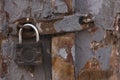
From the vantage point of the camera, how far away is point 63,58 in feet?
3.53

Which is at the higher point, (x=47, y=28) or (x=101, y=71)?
(x=47, y=28)

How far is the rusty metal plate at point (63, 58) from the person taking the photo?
1.06m

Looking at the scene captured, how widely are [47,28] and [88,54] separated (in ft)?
0.60

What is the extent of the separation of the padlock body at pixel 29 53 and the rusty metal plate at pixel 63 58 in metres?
0.06

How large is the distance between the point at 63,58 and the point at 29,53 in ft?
0.41

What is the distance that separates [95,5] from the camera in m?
1.12

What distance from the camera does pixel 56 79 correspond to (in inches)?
42.0

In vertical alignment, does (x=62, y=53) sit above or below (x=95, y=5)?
below

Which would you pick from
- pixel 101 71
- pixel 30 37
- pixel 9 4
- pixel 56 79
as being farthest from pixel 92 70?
pixel 9 4

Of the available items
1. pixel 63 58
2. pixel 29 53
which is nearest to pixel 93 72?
pixel 63 58

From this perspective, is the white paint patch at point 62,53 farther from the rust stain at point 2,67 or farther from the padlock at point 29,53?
the rust stain at point 2,67

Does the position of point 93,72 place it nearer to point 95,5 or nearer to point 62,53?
point 62,53

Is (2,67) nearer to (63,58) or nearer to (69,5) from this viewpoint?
(63,58)

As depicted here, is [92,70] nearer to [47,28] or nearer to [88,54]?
[88,54]
